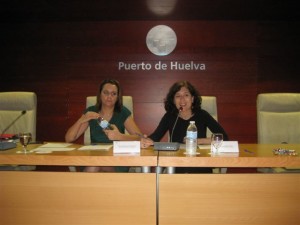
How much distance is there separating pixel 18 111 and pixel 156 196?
178 cm

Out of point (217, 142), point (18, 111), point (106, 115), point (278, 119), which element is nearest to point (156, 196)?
point (217, 142)

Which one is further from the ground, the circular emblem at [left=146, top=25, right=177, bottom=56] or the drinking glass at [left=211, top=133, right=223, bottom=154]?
the circular emblem at [left=146, top=25, right=177, bottom=56]

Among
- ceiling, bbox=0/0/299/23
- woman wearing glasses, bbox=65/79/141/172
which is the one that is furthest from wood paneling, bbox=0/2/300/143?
woman wearing glasses, bbox=65/79/141/172

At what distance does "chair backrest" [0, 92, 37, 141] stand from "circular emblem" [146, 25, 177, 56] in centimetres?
180

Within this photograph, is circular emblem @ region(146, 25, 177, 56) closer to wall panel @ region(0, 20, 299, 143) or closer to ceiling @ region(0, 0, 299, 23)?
wall panel @ region(0, 20, 299, 143)

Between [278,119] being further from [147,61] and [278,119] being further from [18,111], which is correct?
[18,111]

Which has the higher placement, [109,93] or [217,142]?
[109,93]

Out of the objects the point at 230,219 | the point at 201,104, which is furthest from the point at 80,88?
the point at 230,219

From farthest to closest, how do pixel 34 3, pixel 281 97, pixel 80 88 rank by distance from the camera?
1. pixel 80 88
2. pixel 34 3
3. pixel 281 97

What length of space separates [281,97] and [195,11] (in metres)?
1.51

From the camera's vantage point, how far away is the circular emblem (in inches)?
152

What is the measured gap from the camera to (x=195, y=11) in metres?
3.45

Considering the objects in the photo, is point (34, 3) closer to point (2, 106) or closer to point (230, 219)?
point (2, 106)

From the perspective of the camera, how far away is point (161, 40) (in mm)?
3867
